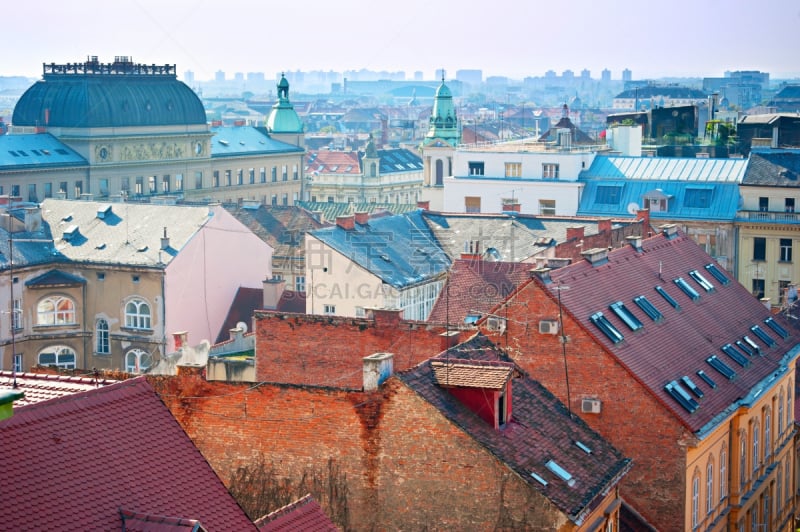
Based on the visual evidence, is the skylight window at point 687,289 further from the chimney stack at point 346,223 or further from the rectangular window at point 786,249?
the rectangular window at point 786,249

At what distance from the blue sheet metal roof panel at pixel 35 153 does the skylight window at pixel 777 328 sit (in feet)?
266

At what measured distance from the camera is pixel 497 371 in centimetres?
3067

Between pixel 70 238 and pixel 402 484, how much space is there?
47224 millimetres

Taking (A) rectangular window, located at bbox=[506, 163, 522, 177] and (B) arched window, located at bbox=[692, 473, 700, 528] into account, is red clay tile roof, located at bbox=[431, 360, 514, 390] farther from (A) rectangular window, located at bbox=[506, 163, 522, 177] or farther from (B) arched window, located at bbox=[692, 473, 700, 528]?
(A) rectangular window, located at bbox=[506, 163, 522, 177]

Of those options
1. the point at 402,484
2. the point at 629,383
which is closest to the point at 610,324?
the point at 629,383

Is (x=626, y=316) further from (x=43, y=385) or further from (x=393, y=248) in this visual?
(x=393, y=248)

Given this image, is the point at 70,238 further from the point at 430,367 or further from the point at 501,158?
the point at 430,367

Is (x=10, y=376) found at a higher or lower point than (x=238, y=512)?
higher

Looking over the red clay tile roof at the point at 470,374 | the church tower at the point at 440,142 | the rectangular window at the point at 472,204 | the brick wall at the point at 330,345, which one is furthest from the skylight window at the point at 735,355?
the church tower at the point at 440,142

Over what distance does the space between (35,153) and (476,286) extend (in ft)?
254

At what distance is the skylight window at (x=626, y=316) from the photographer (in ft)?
124

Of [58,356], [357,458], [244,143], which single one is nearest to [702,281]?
[357,458]

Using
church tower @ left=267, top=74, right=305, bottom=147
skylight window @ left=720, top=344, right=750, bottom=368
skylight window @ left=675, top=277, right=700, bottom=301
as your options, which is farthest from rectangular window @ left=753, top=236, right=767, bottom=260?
church tower @ left=267, top=74, right=305, bottom=147

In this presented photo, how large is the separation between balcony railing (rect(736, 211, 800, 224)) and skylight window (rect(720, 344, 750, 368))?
37964 millimetres
